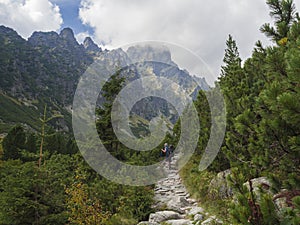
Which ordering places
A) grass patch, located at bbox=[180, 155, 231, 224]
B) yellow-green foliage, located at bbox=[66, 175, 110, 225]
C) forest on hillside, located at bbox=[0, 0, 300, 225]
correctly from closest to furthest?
forest on hillside, located at bbox=[0, 0, 300, 225], grass patch, located at bbox=[180, 155, 231, 224], yellow-green foliage, located at bbox=[66, 175, 110, 225]

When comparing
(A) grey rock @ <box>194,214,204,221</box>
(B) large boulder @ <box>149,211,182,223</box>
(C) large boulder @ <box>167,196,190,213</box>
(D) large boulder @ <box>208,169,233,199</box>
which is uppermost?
(D) large boulder @ <box>208,169,233,199</box>

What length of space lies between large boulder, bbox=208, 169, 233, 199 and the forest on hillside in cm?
4

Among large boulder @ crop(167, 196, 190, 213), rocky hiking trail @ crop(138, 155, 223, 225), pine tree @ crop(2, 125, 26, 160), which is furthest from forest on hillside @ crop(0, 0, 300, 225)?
pine tree @ crop(2, 125, 26, 160)

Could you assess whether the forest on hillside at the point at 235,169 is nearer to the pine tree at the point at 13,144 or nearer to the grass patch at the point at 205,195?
the grass patch at the point at 205,195

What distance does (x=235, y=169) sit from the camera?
3.78m

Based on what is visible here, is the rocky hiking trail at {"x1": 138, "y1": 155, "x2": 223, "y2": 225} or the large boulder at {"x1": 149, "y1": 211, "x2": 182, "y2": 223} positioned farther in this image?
the large boulder at {"x1": 149, "y1": 211, "x2": 182, "y2": 223}

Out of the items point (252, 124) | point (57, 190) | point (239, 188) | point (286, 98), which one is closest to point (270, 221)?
point (239, 188)

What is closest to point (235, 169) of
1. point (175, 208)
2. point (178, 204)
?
point (175, 208)

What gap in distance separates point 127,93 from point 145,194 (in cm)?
528

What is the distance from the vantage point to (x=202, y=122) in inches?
527

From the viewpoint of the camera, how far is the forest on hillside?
3559mm

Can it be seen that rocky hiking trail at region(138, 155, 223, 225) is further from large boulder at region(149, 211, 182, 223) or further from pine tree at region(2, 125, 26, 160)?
pine tree at region(2, 125, 26, 160)

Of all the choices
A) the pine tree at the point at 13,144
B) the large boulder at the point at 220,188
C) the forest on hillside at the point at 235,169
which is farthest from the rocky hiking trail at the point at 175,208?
the pine tree at the point at 13,144

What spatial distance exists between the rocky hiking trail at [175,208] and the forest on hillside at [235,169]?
0.45 metres
